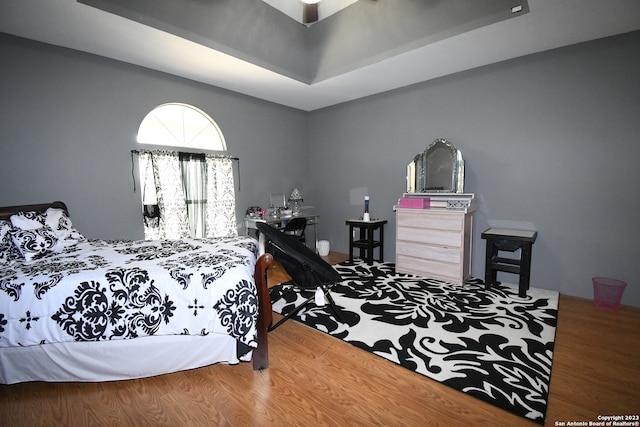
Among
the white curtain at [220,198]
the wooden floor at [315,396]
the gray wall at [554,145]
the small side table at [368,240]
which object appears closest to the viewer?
the wooden floor at [315,396]

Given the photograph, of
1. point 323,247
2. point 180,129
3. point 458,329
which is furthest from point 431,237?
point 180,129

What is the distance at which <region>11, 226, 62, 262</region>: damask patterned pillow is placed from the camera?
2.15 meters

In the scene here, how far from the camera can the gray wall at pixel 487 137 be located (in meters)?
2.85

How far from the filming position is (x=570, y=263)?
3.20 meters

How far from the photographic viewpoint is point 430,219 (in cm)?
359

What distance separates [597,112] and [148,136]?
16.9 feet

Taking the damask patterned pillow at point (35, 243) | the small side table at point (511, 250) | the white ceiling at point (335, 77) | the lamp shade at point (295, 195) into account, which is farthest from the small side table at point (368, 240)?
the damask patterned pillow at point (35, 243)

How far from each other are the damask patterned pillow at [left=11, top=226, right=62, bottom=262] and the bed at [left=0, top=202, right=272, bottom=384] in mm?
133

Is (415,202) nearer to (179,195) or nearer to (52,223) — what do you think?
(179,195)

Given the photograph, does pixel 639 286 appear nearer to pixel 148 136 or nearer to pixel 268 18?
pixel 268 18

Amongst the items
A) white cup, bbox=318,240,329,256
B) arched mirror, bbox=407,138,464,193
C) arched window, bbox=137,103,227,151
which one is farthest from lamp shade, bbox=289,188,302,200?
arched mirror, bbox=407,138,464,193

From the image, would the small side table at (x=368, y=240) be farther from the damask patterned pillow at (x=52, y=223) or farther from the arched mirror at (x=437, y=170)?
the damask patterned pillow at (x=52, y=223)

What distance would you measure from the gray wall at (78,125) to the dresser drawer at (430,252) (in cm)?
334

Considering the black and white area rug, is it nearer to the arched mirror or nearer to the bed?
the bed
